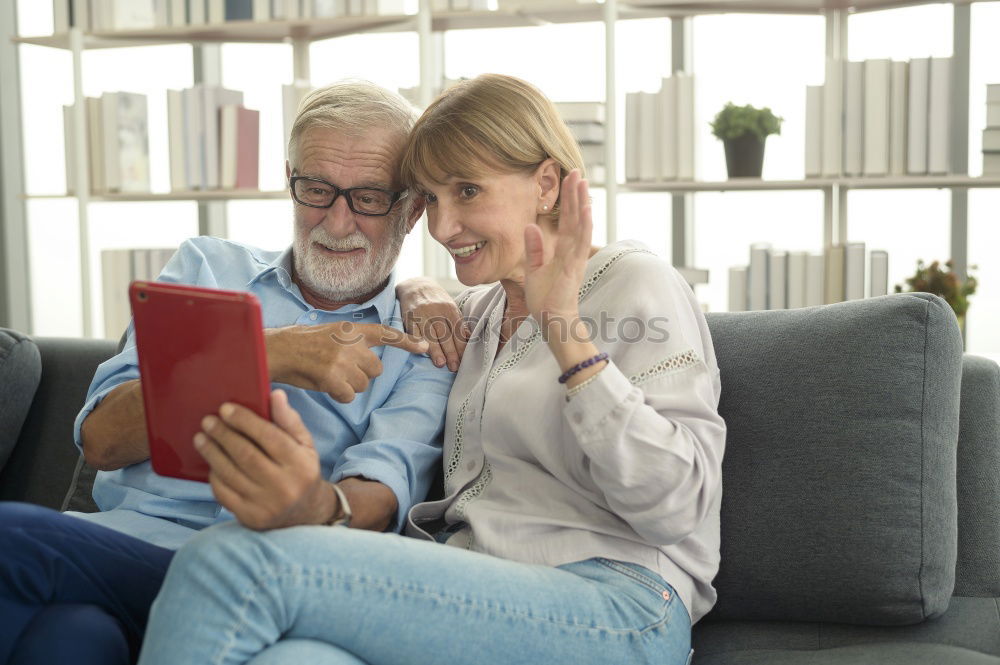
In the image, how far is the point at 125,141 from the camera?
3277 mm

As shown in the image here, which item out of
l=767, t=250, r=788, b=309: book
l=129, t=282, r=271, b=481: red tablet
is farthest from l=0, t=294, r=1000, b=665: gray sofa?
l=767, t=250, r=788, b=309: book

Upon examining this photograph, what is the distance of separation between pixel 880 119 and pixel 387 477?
192 centimetres

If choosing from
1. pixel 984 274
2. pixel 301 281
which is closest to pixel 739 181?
pixel 984 274

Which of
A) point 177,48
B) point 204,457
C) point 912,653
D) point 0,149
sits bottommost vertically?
point 912,653

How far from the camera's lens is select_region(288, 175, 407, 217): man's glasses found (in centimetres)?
168

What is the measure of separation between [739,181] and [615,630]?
190cm

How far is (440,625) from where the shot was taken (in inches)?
45.4

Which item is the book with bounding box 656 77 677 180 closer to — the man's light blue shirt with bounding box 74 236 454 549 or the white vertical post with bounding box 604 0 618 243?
the white vertical post with bounding box 604 0 618 243

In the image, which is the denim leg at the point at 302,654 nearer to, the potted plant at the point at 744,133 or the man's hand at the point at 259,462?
the man's hand at the point at 259,462

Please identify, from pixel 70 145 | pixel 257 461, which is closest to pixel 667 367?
pixel 257 461

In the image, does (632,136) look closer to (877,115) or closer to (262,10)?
(877,115)

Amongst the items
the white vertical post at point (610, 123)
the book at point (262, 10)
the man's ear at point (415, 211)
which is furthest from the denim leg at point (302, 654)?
the book at point (262, 10)

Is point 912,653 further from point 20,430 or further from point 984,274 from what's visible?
point 984,274

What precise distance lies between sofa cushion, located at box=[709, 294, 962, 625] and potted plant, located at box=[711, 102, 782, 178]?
1.42 metres
